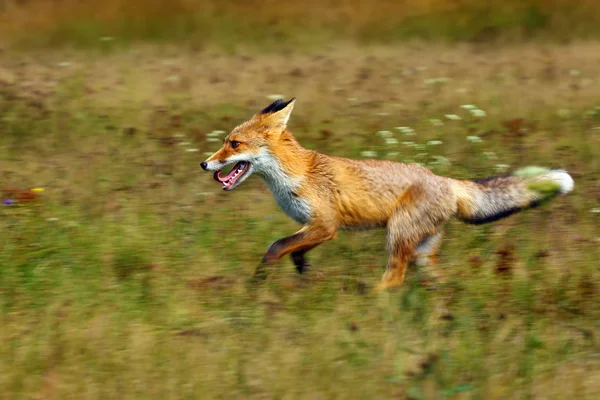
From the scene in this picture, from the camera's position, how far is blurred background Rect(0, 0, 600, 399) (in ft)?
19.5

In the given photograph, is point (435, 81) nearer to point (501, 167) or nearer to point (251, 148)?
point (501, 167)

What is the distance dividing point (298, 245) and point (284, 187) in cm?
55

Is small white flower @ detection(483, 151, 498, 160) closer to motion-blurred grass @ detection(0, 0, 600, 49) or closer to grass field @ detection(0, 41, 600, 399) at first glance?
grass field @ detection(0, 41, 600, 399)

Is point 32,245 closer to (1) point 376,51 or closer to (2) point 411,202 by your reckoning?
(2) point 411,202

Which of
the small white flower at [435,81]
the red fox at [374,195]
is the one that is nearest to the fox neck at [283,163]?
the red fox at [374,195]

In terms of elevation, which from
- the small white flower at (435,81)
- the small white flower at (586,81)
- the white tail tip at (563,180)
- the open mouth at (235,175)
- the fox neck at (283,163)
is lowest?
the small white flower at (435,81)

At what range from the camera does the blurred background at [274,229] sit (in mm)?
5934

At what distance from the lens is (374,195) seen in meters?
8.04

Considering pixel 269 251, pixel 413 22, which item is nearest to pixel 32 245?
pixel 269 251

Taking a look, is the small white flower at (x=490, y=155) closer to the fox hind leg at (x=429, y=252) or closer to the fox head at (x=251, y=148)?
the fox hind leg at (x=429, y=252)

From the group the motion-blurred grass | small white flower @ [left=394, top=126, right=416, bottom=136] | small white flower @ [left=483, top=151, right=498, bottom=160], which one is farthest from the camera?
the motion-blurred grass

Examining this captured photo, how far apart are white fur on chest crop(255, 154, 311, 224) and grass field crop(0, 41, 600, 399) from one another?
0.47 m

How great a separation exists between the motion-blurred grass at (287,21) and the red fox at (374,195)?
34.0 feet

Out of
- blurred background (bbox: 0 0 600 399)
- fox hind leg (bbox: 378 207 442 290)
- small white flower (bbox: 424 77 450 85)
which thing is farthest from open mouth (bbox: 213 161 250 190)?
small white flower (bbox: 424 77 450 85)
